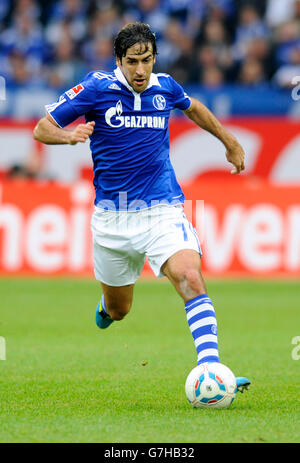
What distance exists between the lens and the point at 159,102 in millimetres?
6742

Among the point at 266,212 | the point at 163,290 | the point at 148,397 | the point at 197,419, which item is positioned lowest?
the point at 197,419

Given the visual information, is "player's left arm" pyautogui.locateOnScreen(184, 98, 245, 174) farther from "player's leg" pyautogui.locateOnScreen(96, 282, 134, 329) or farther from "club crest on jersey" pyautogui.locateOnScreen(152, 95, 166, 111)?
"player's leg" pyautogui.locateOnScreen(96, 282, 134, 329)

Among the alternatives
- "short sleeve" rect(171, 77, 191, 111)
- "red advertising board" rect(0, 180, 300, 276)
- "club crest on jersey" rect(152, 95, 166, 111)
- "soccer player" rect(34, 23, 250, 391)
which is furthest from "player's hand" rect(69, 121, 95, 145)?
"red advertising board" rect(0, 180, 300, 276)

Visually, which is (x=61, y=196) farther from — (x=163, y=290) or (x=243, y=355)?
(x=243, y=355)

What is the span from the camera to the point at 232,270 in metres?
14.9

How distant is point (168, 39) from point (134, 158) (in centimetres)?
1218

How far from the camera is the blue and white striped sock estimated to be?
19.5ft

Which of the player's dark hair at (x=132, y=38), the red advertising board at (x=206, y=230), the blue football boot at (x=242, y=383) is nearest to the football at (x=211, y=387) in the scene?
the blue football boot at (x=242, y=383)

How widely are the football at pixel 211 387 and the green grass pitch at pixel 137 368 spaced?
7 cm

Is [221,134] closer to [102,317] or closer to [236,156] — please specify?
[236,156]

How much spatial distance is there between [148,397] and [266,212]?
8.78 m

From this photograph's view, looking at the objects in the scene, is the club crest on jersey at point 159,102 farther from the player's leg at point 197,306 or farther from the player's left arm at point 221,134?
the player's leg at point 197,306

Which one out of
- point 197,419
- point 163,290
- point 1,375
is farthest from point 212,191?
point 197,419

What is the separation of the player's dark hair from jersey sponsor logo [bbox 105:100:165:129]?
378mm
